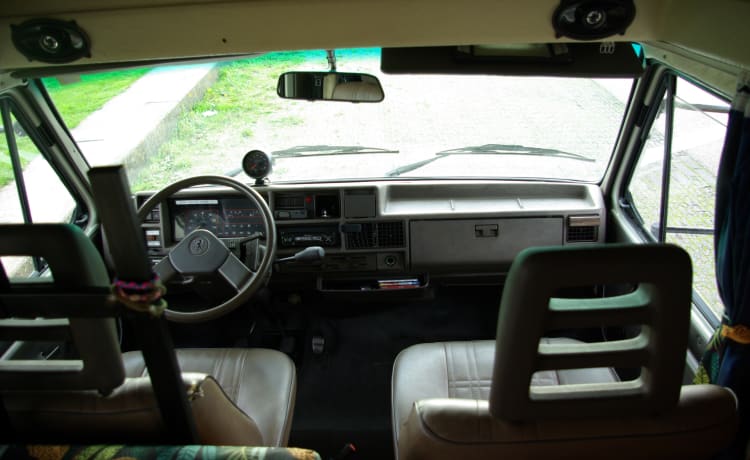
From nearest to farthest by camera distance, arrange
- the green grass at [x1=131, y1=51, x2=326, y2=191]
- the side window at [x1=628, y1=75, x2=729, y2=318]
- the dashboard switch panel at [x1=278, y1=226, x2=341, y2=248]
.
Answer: the side window at [x1=628, y1=75, x2=729, y2=318], the green grass at [x1=131, y1=51, x2=326, y2=191], the dashboard switch panel at [x1=278, y1=226, x2=341, y2=248]

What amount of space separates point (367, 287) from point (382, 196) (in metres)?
0.64

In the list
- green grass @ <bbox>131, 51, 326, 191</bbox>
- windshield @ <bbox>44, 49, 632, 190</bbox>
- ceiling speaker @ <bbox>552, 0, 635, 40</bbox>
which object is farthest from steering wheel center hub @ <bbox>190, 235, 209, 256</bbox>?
ceiling speaker @ <bbox>552, 0, 635, 40</bbox>

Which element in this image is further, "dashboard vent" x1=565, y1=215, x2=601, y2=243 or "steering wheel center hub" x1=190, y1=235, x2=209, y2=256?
"dashboard vent" x1=565, y1=215, x2=601, y2=243

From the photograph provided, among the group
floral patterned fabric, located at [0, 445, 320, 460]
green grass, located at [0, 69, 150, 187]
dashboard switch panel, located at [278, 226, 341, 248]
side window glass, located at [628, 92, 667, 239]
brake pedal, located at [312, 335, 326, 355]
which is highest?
green grass, located at [0, 69, 150, 187]

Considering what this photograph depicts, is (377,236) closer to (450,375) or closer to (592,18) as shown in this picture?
(450,375)

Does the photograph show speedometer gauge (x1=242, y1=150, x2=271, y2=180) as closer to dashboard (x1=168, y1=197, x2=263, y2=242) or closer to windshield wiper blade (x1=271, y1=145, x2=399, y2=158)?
windshield wiper blade (x1=271, y1=145, x2=399, y2=158)

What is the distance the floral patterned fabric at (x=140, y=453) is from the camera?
1183mm

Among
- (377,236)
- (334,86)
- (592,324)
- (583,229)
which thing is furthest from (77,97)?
(583,229)

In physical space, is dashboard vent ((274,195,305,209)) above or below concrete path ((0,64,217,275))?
below

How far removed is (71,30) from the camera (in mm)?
1693

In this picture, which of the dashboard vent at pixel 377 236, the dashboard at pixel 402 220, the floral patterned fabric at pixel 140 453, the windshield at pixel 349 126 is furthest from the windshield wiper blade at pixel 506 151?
the floral patterned fabric at pixel 140 453

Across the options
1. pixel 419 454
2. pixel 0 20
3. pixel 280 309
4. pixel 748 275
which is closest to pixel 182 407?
pixel 419 454

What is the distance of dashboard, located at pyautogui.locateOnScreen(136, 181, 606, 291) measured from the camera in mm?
2980

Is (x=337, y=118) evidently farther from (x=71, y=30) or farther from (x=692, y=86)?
(x=692, y=86)
